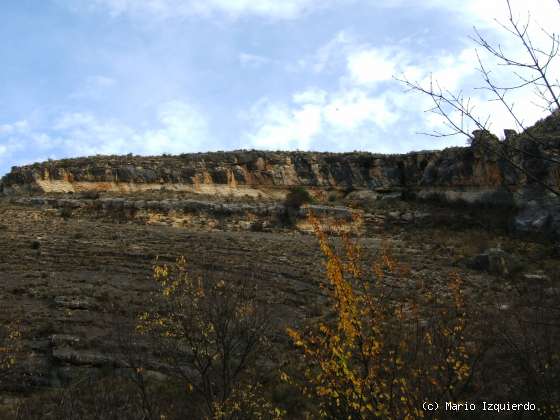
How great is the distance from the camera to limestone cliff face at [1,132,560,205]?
3466 cm

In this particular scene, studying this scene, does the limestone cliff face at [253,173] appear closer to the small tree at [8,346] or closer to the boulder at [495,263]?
the boulder at [495,263]

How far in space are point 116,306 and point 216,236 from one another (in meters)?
9.55

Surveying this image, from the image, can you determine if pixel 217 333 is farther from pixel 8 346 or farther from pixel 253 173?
pixel 253 173

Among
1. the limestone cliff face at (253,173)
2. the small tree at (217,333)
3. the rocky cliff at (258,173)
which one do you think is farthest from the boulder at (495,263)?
the small tree at (217,333)

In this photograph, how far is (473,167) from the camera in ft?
107

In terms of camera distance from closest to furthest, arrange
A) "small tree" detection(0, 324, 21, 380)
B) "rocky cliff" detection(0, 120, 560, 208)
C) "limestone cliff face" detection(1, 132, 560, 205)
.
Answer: "small tree" detection(0, 324, 21, 380)
"rocky cliff" detection(0, 120, 560, 208)
"limestone cliff face" detection(1, 132, 560, 205)

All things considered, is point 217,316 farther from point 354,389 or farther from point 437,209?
point 437,209

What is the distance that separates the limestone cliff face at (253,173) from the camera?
114 ft

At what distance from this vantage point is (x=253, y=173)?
1492 inches

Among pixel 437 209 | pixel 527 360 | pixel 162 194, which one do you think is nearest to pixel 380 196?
pixel 437 209

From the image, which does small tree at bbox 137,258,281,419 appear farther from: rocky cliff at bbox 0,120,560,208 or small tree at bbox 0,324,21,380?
rocky cliff at bbox 0,120,560,208

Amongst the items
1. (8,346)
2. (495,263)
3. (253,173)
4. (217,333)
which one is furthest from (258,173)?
(217,333)

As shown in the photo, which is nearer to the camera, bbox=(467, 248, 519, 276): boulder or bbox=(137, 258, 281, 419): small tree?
bbox=(137, 258, 281, 419): small tree

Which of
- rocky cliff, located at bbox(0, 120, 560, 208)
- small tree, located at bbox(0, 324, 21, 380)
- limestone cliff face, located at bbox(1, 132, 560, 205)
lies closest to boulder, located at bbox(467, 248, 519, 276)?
rocky cliff, located at bbox(0, 120, 560, 208)
